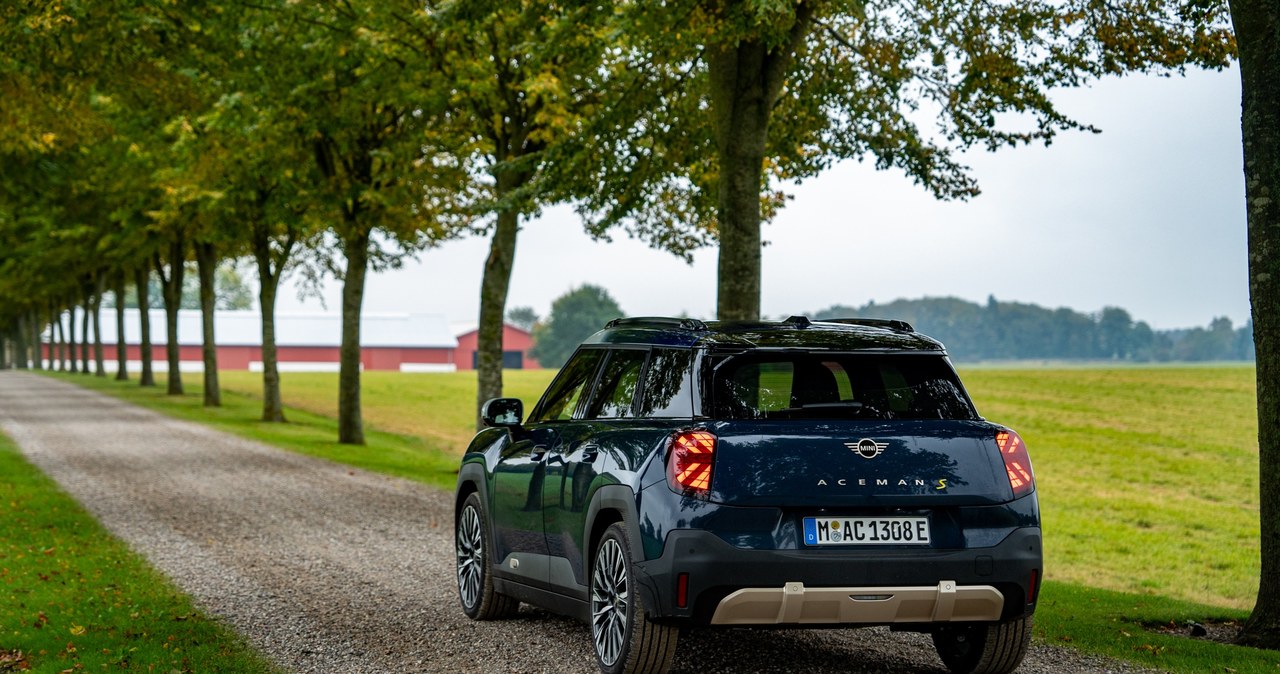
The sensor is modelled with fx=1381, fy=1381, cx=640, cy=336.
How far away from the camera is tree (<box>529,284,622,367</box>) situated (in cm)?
16888

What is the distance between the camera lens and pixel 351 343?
92.4ft

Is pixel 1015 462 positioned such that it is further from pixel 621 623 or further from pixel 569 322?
pixel 569 322

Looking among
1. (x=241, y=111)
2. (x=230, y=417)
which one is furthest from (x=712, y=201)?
(x=230, y=417)

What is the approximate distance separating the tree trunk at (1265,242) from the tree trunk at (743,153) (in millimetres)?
6651

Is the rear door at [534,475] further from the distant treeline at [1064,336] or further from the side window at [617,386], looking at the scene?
the distant treeline at [1064,336]

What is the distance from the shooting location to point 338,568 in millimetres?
11469

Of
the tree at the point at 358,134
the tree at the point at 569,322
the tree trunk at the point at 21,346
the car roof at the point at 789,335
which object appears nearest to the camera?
the car roof at the point at 789,335

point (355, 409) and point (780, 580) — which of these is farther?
point (355, 409)

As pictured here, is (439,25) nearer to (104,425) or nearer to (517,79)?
(517,79)

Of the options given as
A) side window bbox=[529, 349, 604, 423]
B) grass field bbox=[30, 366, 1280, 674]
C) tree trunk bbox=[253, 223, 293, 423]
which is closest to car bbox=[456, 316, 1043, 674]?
side window bbox=[529, 349, 604, 423]

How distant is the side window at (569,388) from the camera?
26.0ft

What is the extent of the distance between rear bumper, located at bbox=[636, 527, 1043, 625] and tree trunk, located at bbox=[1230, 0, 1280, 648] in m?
3.01

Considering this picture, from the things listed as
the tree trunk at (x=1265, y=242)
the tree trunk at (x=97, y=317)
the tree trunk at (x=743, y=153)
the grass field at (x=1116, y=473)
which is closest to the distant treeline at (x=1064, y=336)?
the grass field at (x=1116, y=473)

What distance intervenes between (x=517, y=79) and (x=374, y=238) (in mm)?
11729
